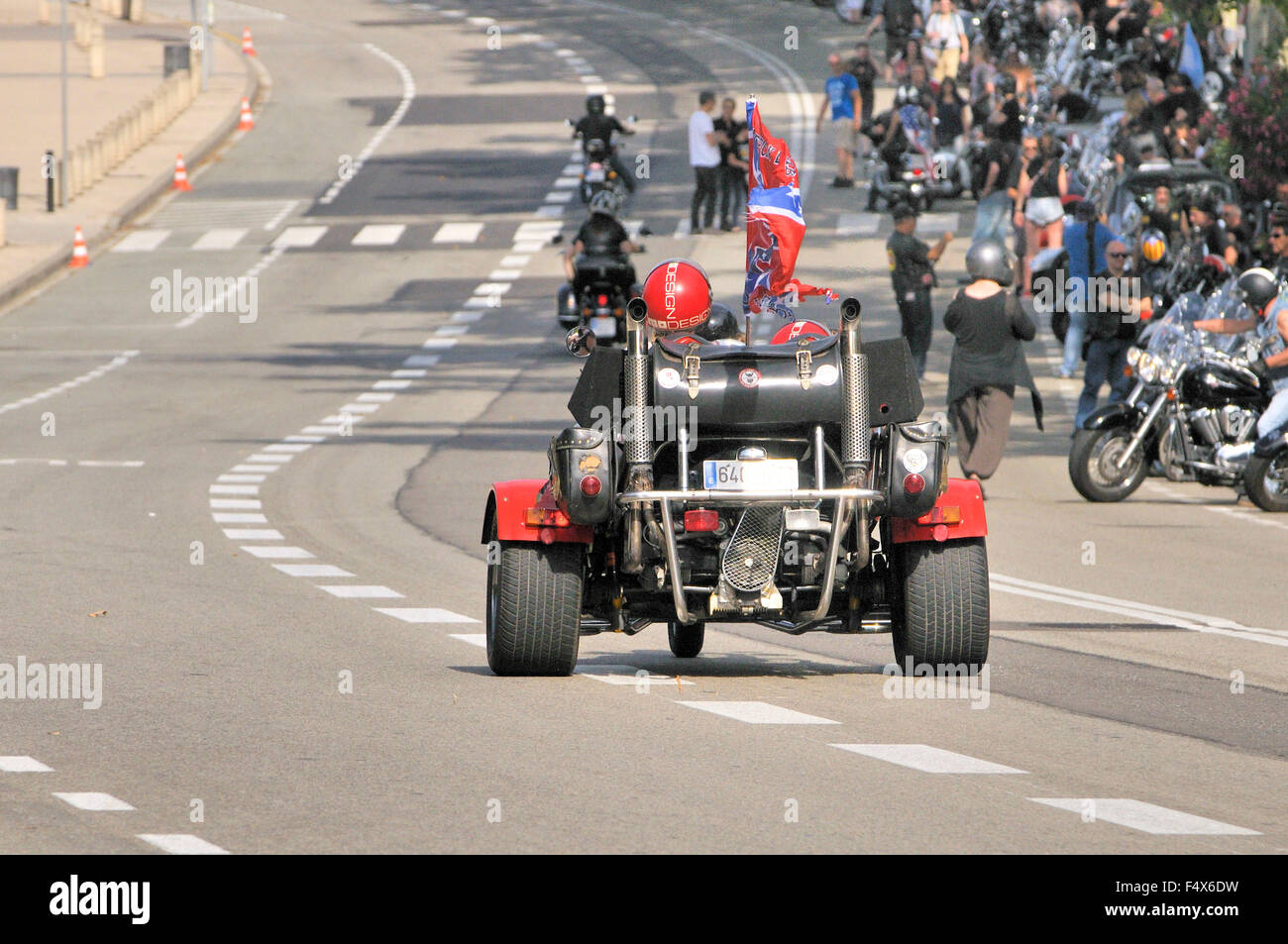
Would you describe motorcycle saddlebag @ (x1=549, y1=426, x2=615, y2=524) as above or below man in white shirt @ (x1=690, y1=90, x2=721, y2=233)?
above

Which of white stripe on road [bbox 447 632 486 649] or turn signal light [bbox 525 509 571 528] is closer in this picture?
turn signal light [bbox 525 509 571 528]

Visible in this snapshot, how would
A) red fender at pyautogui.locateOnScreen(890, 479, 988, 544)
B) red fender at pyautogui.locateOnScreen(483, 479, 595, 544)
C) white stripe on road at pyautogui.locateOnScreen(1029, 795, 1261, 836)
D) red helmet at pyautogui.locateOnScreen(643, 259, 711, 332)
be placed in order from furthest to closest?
red helmet at pyautogui.locateOnScreen(643, 259, 711, 332) → red fender at pyautogui.locateOnScreen(483, 479, 595, 544) → red fender at pyautogui.locateOnScreen(890, 479, 988, 544) → white stripe on road at pyautogui.locateOnScreen(1029, 795, 1261, 836)

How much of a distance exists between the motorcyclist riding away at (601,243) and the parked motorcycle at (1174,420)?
34.9ft

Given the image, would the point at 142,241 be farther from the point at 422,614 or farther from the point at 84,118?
the point at 422,614

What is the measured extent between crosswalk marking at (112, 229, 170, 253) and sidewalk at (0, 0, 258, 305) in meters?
0.45

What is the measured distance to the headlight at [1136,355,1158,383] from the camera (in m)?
19.4

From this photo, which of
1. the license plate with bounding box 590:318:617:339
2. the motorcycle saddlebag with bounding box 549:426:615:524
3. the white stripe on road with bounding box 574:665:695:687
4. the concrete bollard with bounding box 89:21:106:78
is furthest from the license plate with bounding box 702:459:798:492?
the concrete bollard with bounding box 89:21:106:78

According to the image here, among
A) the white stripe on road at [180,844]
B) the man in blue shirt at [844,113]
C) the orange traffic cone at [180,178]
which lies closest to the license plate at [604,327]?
the man in blue shirt at [844,113]

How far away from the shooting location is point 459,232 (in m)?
41.3

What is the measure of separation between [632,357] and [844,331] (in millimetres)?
882

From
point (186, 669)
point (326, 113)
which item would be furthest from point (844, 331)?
point (326, 113)

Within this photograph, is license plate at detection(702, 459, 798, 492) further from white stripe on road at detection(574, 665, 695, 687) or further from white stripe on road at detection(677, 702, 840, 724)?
white stripe on road at detection(574, 665, 695, 687)

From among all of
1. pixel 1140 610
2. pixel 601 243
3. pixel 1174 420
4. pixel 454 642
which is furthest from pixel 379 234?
pixel 454 642

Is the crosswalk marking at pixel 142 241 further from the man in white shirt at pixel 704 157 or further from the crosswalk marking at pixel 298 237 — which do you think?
the man in white shirt at pixel 704 157
